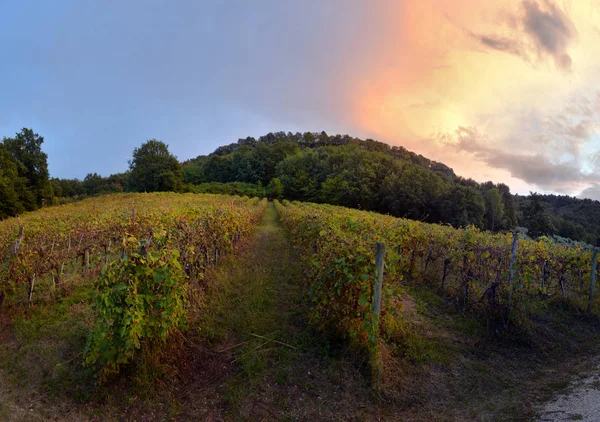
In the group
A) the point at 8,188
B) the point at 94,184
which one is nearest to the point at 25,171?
the point at 8,188

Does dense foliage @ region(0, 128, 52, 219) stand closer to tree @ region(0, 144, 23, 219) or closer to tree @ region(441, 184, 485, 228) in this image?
tree @ region(0, 144, 23, 219)

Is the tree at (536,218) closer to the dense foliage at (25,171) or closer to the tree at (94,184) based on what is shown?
the dense foliage at (25,171)

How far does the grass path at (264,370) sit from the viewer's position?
390cm

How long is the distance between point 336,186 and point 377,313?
62.7 metres

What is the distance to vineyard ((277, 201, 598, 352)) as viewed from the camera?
495cm

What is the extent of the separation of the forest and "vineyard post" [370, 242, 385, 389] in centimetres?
2626

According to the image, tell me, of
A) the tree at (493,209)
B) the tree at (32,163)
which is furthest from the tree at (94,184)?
the tree at (493,209)

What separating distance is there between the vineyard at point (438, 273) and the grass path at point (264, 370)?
562 millimetres

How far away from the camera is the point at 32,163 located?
49.3 meters

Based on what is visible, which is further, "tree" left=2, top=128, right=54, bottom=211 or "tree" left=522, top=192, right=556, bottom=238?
"tree" left=522, top=192, right=556, bottom=238

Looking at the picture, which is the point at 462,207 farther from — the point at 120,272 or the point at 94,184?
the point at 94,184

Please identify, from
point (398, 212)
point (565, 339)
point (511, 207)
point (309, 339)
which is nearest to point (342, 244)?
point (309, 339)

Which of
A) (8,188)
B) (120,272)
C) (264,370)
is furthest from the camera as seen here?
(8,188)

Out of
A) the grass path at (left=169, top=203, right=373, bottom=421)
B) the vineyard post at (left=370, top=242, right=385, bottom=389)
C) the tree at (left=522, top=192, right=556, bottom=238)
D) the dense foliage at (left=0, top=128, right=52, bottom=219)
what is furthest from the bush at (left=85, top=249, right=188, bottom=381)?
the tree at (left=522, top=192, right=556, bottom=238)
